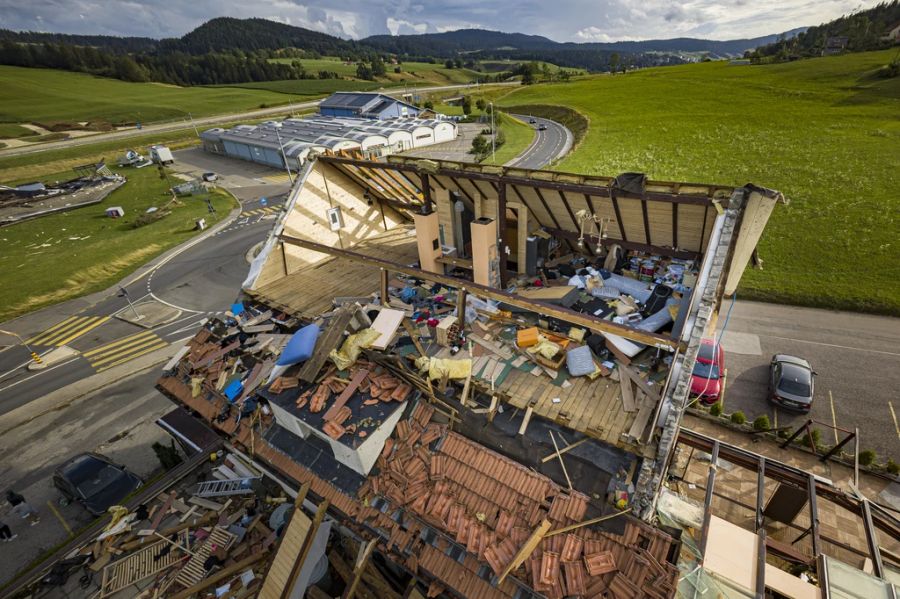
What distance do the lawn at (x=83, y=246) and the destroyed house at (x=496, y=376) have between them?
33.9 metres

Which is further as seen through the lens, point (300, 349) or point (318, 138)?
point (318, 138)

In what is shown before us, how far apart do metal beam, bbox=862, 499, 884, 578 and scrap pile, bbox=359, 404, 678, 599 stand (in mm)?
5658

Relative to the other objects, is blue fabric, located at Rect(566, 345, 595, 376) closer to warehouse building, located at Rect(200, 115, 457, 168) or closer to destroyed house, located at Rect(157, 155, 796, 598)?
destroyed house, located at Rect(157, 155, 796, 598)

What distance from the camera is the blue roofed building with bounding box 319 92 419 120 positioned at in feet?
338

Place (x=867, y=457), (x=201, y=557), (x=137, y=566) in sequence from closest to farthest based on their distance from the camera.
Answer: (x=137, y=566) < (x=201, y=557) < (x=867, y=457)

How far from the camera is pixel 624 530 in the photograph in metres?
9.51

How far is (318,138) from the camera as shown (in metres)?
75.2

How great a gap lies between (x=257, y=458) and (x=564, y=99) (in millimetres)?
121669

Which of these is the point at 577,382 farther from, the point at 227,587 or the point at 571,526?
the point at 227,587

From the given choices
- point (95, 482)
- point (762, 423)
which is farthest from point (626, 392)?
point (95, 482)

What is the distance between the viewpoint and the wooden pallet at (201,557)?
1290 cm

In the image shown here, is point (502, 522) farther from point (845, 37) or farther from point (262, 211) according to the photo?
point (845, 37)

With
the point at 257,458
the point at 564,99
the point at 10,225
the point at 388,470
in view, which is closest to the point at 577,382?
the point at 388,470

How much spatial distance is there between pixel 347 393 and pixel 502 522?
20.9 ft
